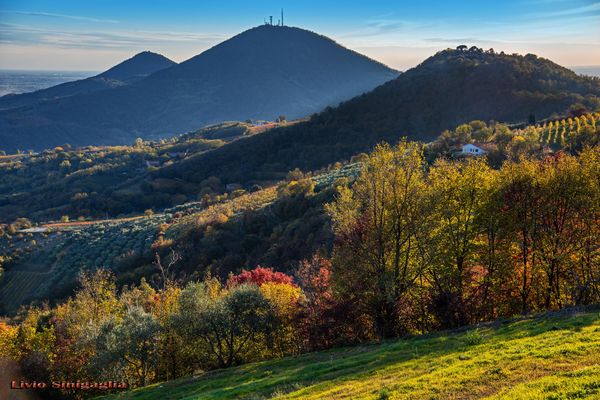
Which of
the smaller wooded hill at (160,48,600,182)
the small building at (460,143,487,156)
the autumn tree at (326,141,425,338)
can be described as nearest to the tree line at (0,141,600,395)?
the autumn tree at (326,141,425,338)

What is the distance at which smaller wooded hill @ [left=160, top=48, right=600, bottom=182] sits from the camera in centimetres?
14700

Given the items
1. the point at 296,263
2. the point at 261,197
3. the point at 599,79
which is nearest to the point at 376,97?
the point at 599,79

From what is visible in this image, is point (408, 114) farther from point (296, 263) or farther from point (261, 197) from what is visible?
point (296, 263)

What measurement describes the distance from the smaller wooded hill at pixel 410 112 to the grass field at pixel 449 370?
121908mm

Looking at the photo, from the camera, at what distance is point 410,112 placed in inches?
6471

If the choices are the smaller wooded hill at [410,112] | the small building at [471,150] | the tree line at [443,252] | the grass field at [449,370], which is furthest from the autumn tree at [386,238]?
the smaller wooded hill at [410,112]

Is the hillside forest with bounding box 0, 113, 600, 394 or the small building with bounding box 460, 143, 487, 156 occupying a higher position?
the small building with bounding box 460, 143, 487, 156

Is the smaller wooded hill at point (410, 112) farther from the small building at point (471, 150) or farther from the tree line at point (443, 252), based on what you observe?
the tree line at point (443, 252)

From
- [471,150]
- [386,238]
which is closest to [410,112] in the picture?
[471,150]

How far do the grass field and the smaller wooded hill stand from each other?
121908 millimetres

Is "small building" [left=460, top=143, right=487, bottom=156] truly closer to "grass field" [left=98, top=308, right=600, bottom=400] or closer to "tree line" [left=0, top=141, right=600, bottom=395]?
"tree line" [left=0, top=141, right=600, bottom=395]

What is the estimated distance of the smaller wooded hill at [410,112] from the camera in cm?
14700

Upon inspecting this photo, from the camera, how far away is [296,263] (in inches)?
2340

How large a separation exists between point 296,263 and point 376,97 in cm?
13604
